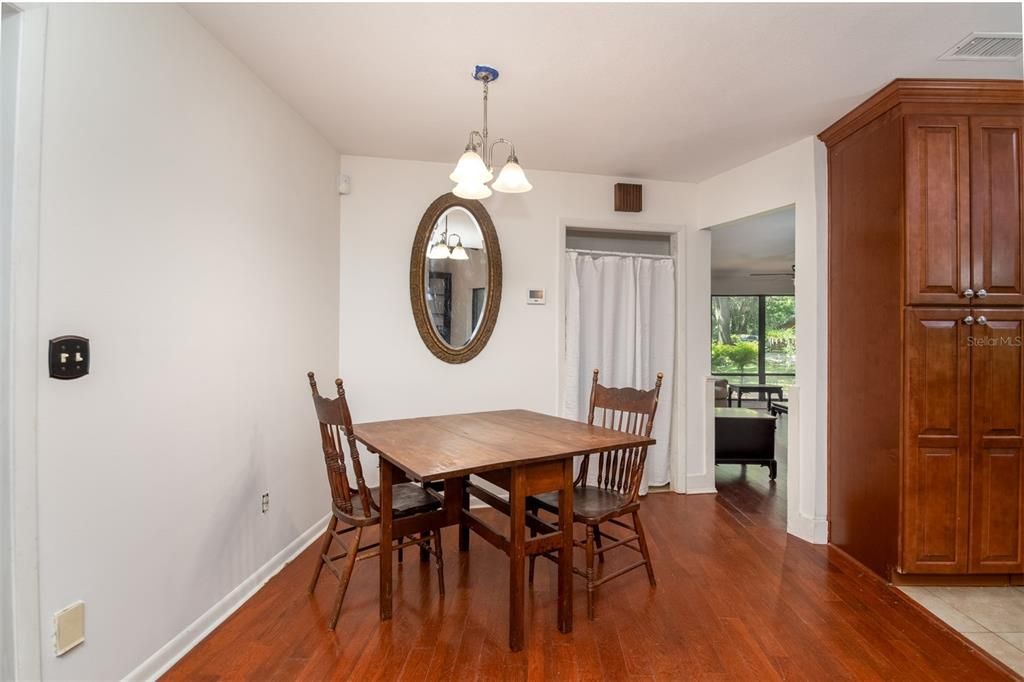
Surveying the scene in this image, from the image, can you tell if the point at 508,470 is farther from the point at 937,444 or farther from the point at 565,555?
the point at 937,444

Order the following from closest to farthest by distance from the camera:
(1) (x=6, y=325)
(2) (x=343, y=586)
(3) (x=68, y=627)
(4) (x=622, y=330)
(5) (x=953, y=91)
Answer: (1) (x=6, y=325)
(3) (x=68, y=627)
(2) (x=343, y=586)
(5) (x=953, y=91)
(4) (x=622, y=330)

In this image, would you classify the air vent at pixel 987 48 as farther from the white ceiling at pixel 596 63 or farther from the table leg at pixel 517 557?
the table leg at pixel 517 557

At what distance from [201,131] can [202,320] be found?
0.78 metres

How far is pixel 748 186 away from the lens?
138 inches

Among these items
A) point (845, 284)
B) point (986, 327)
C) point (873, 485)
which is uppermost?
point (845, 284)

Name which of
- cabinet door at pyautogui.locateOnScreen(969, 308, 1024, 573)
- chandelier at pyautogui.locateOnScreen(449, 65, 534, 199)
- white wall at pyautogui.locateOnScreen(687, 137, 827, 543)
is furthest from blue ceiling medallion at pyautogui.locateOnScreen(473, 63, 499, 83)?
cabinet door at pyautogui.locateOnScreen(969, 308, 1024, 573)

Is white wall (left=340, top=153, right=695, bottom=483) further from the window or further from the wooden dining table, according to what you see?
the window

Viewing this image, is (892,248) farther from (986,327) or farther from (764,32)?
(764,32)

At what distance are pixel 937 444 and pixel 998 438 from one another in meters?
0.29

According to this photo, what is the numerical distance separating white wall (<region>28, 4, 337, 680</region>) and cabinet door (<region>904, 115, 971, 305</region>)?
326cm

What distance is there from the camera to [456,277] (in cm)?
354

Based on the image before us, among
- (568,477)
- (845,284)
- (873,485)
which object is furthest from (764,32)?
(873,485)

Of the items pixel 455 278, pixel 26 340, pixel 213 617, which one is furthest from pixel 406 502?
pixel 455 278

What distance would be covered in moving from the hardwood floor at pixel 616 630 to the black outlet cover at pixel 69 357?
1166 mm
